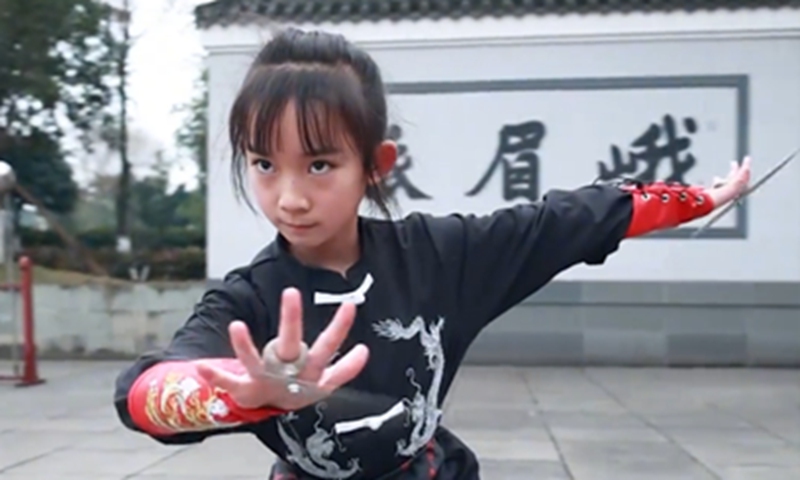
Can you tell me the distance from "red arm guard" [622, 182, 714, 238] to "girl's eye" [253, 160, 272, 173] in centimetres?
74

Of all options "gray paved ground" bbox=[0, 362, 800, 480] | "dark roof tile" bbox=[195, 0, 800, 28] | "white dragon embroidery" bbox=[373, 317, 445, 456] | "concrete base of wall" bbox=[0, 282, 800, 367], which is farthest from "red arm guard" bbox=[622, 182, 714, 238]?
"dark roof tile" bbox=[195, 0, 800, 28]

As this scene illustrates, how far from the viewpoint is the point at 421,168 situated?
9.16 metres

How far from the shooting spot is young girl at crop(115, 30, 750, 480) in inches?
57.5

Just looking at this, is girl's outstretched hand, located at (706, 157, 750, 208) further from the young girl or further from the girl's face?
the girl's face

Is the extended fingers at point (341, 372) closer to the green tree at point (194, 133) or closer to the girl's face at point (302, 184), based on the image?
the girl's face at point (302, 184)

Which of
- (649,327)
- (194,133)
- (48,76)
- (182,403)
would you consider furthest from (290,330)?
(194,133)

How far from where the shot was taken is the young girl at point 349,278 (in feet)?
4.79

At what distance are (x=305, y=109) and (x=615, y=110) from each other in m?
7.79

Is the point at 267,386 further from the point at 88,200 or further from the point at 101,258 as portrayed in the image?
the point at 88,200

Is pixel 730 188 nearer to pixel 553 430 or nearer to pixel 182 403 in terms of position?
pixel 182 403

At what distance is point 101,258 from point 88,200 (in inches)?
189

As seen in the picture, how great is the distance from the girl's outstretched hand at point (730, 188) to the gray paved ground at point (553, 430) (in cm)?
326

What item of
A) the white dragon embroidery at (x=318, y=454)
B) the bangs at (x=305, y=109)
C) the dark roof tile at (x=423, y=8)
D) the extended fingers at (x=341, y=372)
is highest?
the dark roof tile at (x=423, y=8)

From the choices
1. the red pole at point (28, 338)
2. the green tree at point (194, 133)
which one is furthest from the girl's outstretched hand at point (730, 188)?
the green tree at point (194, 133)
